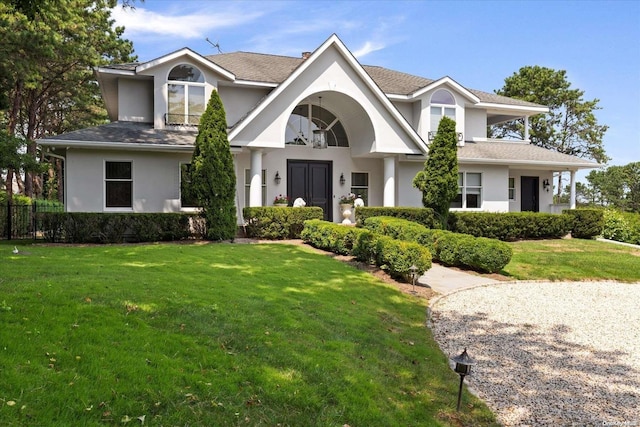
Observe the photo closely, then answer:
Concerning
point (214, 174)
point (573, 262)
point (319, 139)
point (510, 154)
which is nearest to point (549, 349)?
point (573, 262)

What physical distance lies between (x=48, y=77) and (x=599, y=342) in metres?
29.6

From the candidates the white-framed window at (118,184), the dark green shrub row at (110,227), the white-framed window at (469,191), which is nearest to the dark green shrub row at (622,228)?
the white-framed window at (469,191)

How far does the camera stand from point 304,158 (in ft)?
59.7

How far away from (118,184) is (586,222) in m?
18.4

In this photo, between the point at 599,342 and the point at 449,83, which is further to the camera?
the point at 449,83

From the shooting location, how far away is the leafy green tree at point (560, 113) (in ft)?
131

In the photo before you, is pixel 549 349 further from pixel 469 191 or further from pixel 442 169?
pixel 469 191

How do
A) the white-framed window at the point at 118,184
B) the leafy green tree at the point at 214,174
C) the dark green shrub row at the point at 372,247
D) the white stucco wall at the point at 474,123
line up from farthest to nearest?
the white stucco wall at the point at 474,123, the white-framed window at the point at 118,184, the leafy green tree at the point at 214,174, the dark green shrub row at the point at 372,247

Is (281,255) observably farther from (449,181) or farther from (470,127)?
(470,127)

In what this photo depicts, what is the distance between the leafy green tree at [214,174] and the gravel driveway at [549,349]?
7455 mm

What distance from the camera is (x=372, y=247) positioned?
10.5 meters

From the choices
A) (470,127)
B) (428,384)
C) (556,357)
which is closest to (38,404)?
(428,384)

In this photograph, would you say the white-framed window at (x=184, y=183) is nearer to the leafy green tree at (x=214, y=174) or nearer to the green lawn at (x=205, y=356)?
the leafy green tree at (x=214, y=174)

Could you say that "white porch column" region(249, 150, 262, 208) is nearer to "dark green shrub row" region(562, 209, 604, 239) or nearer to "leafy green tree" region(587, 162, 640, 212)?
"dark green shrub row" region(562, 209, 604, 239)
